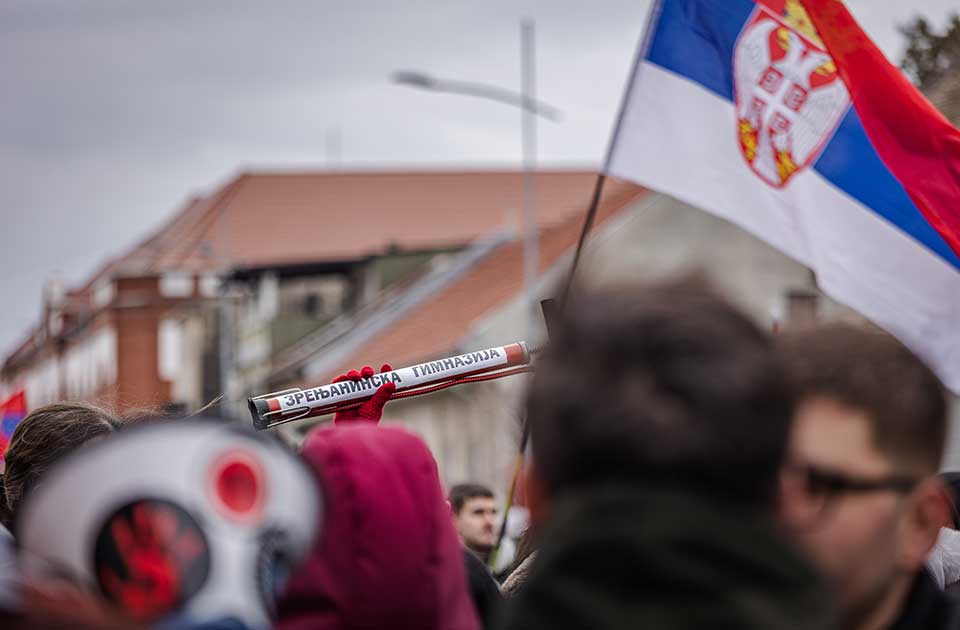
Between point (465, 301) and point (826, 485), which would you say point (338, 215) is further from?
point (826, 485)

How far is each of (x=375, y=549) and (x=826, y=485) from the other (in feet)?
1.92

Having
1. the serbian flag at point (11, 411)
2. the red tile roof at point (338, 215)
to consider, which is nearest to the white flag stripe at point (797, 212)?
the serbian flag at point (11, 411)

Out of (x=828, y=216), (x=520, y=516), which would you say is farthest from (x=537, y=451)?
(x=520, y=516)

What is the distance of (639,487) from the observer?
1266mm

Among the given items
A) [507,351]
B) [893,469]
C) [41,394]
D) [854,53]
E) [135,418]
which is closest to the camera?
[893,469]

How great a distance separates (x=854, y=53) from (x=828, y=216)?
0.52m

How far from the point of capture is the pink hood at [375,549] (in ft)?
5.87

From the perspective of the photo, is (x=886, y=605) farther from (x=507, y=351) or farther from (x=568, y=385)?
(x=507, y=351)

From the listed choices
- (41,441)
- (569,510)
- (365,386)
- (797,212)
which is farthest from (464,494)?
(569,510)

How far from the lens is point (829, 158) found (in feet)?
15.2

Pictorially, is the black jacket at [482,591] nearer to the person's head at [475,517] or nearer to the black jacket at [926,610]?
the black jacket at [926,610]

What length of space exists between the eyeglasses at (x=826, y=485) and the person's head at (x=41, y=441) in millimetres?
1881

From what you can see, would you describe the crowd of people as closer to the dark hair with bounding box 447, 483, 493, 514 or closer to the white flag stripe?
the white flag stripe

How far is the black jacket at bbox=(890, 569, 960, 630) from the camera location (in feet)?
6.79
